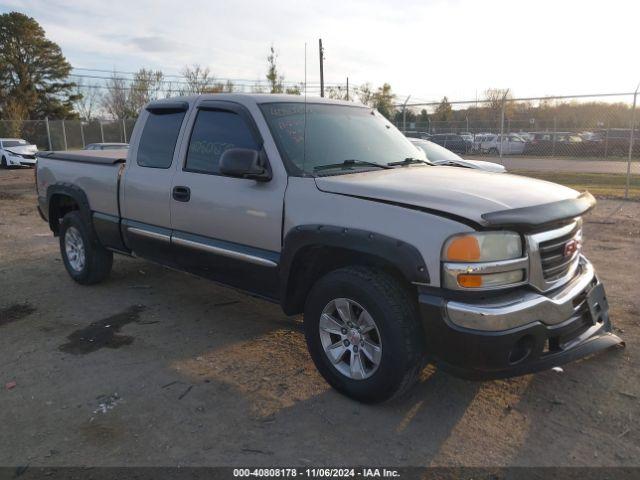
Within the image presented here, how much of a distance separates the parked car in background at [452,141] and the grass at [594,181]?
521 centimetres

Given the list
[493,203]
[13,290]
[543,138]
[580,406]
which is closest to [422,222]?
[493,203]

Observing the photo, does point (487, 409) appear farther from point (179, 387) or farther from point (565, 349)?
point (179, 387)

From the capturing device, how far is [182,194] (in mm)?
4406

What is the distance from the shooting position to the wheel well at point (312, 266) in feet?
10.8

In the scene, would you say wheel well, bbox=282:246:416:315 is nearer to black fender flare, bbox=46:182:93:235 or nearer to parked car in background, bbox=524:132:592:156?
black fender flare, bbox=46:182:93:235

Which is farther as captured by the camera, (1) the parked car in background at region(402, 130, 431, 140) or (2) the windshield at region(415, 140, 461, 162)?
(1) the parked car in background at region(402, 130, 431, 140)

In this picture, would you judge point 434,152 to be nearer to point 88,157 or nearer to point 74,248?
point 88,157

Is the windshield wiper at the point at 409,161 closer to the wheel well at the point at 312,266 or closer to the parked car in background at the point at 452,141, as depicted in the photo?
the wheel well at the point at 312,266

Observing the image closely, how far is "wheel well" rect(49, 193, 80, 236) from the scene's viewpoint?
6133mm

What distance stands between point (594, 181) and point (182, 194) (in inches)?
614

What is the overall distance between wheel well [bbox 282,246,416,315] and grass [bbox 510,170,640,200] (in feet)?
36.8

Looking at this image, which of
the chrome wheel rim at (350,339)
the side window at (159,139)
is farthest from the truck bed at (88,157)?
the chrome wheel rim at (350,339)

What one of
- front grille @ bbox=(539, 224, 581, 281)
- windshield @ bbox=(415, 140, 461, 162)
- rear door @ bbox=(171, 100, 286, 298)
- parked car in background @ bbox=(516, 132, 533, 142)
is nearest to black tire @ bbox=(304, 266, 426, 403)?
rear door @ bbox=(171, 100, 286, 298)

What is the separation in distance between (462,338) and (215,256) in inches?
84.4
